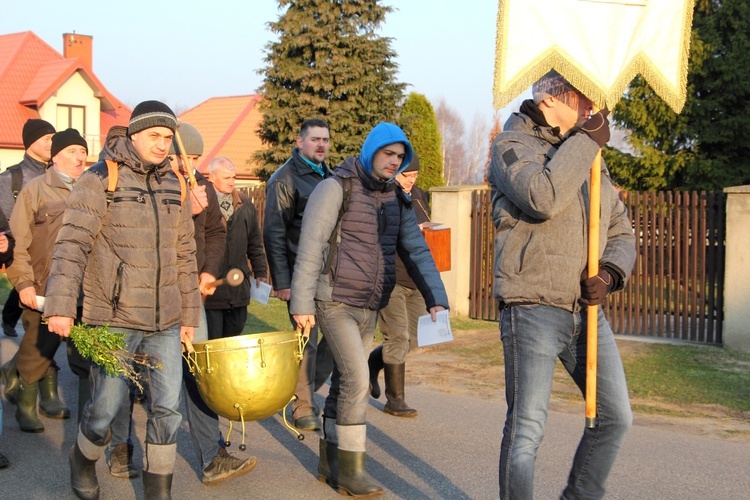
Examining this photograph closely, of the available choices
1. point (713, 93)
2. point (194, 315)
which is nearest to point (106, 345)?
point (194, 315)

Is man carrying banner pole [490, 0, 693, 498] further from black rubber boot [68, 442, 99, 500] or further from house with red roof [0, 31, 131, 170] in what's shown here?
house with red roof [0, 31, 131, 170]

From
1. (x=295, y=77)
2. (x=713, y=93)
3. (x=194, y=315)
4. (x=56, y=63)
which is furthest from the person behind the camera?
(x=56, y=63)

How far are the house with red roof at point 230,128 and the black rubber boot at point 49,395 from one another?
35.8 meters

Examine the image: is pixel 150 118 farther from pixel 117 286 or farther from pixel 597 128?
pixel 597 128

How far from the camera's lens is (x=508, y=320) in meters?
3.80

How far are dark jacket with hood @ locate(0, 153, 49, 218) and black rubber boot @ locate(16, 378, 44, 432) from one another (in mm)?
1366

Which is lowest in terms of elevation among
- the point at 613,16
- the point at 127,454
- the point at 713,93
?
the point at 127,454

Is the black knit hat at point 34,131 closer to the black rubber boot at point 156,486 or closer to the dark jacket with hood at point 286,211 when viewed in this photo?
the dark jacket with hood at point 286,211

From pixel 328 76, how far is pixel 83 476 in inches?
967

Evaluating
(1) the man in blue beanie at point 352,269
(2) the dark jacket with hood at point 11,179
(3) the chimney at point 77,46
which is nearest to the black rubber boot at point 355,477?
(1) the man in blue beanie at point 352,269

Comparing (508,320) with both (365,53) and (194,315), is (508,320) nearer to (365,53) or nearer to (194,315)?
(194,315)

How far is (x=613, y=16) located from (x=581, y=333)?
4.39 ft

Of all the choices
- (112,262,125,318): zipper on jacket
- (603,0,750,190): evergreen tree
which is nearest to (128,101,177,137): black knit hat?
(112,262,125,318): zipper on jacket

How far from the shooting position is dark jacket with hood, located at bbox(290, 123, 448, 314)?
502 centimetres
